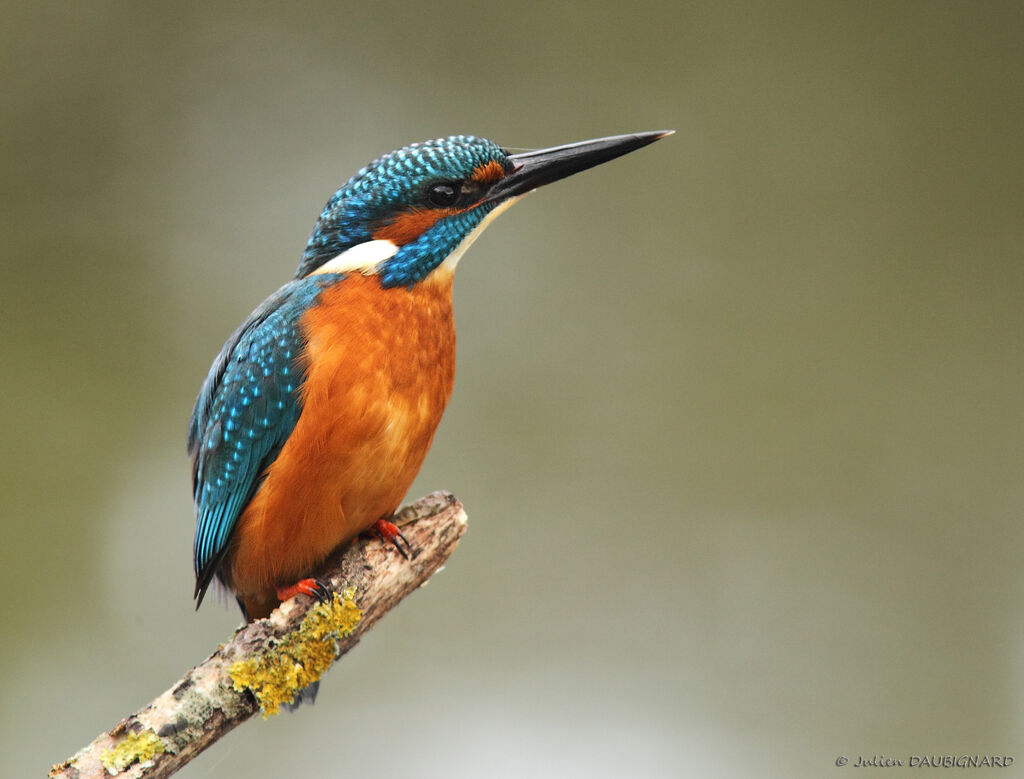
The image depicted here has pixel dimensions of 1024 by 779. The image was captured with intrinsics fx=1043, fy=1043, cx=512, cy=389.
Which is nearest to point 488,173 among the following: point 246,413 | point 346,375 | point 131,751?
point 346,375

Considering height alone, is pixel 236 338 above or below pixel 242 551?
above

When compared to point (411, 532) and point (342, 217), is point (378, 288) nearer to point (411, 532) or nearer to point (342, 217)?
point (342, 217)

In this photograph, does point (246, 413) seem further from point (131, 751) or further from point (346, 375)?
point (131, 751)

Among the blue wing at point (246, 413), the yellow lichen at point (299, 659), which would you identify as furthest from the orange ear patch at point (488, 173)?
the yellow lichen at point (299, 659)

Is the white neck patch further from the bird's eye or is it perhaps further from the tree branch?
the tree branch

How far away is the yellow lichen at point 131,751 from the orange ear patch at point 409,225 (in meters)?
1.21

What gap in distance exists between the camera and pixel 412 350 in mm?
2459

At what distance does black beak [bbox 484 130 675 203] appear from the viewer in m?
2.54

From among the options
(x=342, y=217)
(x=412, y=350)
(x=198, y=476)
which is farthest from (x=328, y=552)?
(x=342, y=217)

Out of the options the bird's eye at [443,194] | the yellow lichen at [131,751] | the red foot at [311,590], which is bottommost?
the yellow lichen at [131,751]

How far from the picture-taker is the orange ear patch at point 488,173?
2490 millimetres

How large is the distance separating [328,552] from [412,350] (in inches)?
21.0

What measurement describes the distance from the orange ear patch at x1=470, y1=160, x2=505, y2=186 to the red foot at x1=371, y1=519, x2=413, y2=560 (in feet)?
2.83

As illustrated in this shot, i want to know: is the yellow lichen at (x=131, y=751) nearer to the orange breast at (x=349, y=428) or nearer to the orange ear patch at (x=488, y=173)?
the orange breast at (x=349, y=428)
